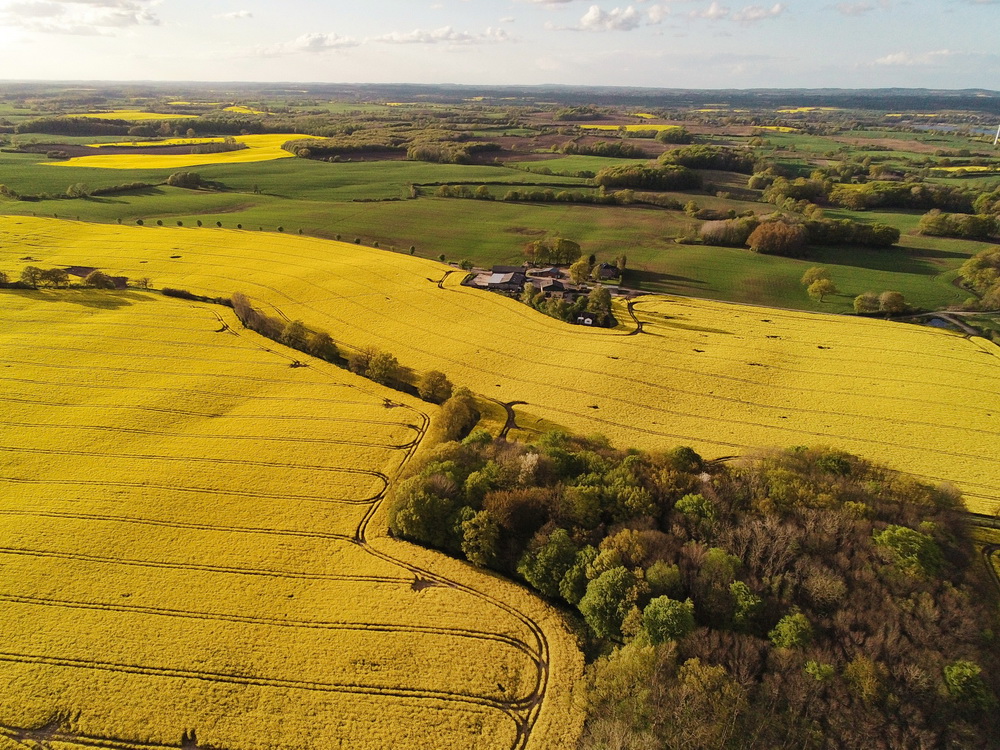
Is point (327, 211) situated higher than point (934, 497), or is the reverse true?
point (327, 211)

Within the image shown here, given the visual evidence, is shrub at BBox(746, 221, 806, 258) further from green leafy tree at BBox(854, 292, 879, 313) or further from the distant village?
the distant village

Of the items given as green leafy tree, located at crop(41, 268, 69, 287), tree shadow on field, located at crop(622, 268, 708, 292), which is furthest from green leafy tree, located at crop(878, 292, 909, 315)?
green leafy tree, located at crop(41, 268, 69, 287)

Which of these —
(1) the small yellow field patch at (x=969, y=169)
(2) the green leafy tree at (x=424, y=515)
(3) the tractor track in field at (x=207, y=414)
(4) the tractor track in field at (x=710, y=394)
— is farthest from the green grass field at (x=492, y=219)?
(2) the green leafy tree at (x=424, y=515)

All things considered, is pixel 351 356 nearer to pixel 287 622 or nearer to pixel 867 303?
pixel 287 622

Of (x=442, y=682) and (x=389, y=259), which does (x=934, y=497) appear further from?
(x=389, y=259)

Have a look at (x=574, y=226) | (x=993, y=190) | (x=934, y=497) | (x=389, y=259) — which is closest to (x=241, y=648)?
(x=934, y=497)

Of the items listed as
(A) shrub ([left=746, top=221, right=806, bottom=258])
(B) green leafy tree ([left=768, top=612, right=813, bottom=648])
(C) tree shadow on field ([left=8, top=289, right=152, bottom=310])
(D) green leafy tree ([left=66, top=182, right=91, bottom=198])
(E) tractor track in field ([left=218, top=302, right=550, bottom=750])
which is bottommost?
(E) tractor track in field ([left=218, top=302, right=550, bottom=750])

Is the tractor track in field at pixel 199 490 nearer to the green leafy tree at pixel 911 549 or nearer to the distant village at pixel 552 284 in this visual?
the green leafy tree at pixel 911 549

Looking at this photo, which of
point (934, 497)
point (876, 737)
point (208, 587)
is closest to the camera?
point (876, 737)
